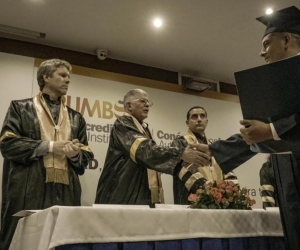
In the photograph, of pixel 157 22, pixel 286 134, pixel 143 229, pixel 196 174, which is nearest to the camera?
pixel 143 229

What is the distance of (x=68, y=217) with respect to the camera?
142 centimetres

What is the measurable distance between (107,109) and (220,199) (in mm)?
2585

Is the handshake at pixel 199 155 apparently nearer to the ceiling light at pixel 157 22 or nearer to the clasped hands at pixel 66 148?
the clasped hands at pixel 66 148

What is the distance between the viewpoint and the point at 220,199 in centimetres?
198

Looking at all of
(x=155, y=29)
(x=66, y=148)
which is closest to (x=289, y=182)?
(x=66, y=148)

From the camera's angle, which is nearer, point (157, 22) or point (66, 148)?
point (66, 148)

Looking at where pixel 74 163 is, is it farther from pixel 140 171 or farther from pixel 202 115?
pixel 202 115

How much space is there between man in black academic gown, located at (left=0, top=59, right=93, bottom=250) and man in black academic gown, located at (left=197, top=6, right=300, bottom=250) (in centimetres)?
109

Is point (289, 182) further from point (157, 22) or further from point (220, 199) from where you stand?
point (157, 22)

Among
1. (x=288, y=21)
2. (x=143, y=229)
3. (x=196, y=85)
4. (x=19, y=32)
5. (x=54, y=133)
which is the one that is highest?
(x=19, y=32)

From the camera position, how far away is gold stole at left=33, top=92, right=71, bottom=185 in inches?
108

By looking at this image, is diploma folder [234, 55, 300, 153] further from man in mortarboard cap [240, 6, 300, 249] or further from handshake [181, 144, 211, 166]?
handshake [181, 144, 211, 166]

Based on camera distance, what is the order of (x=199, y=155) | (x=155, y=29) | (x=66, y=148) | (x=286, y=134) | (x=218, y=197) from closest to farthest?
(x=286, y=134), (x=218, y=197), (x=199, y=155), (x=66, y=148), (x=155, y=29)

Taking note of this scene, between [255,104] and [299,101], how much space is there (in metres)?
0.18
